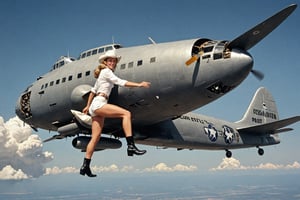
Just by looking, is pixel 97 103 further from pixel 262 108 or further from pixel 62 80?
pixel 262 108

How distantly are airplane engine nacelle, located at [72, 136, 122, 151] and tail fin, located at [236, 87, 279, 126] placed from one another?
27.3 meters

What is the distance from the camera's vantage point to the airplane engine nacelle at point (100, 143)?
51.1 ft

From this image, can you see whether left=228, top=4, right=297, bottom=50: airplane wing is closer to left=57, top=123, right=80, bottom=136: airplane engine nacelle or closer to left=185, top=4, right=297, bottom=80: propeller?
left=185, top=4, right=297, bottom=80: propeller

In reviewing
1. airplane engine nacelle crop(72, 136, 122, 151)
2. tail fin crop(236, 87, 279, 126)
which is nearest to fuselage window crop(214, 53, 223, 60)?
airplane engine nacelle crop(72, 136, 122, 151)

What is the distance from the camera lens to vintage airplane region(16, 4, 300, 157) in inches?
482

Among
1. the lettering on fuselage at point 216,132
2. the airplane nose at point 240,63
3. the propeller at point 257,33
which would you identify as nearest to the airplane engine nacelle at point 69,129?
the propeller at point 257,33

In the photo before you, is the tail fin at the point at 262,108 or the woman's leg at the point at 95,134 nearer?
the woman's leg at the point at 95,134

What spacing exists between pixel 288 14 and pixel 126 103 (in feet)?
23.3

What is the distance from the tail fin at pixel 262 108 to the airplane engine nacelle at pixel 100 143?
27344 millimetres

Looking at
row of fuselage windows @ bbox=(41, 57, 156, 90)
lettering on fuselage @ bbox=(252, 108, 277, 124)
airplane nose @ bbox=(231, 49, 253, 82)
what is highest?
lettering on fuselage @ bbox=(252, 108, 277, 124)

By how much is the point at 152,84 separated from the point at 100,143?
16.6 ft

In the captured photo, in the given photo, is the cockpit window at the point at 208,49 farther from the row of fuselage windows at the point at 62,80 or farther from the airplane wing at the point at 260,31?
the row of fuselage windows at the point at 62,80

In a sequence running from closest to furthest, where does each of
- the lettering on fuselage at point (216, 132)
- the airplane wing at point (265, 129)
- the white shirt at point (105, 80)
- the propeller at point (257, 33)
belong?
the white shirt at point (105, 80) < the propeller at point (257, 33) < the lettering on fuselage at point (216, 132) < the airplane wing at point (265, 129)

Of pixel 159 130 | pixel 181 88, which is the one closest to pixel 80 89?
pixel 181 88
